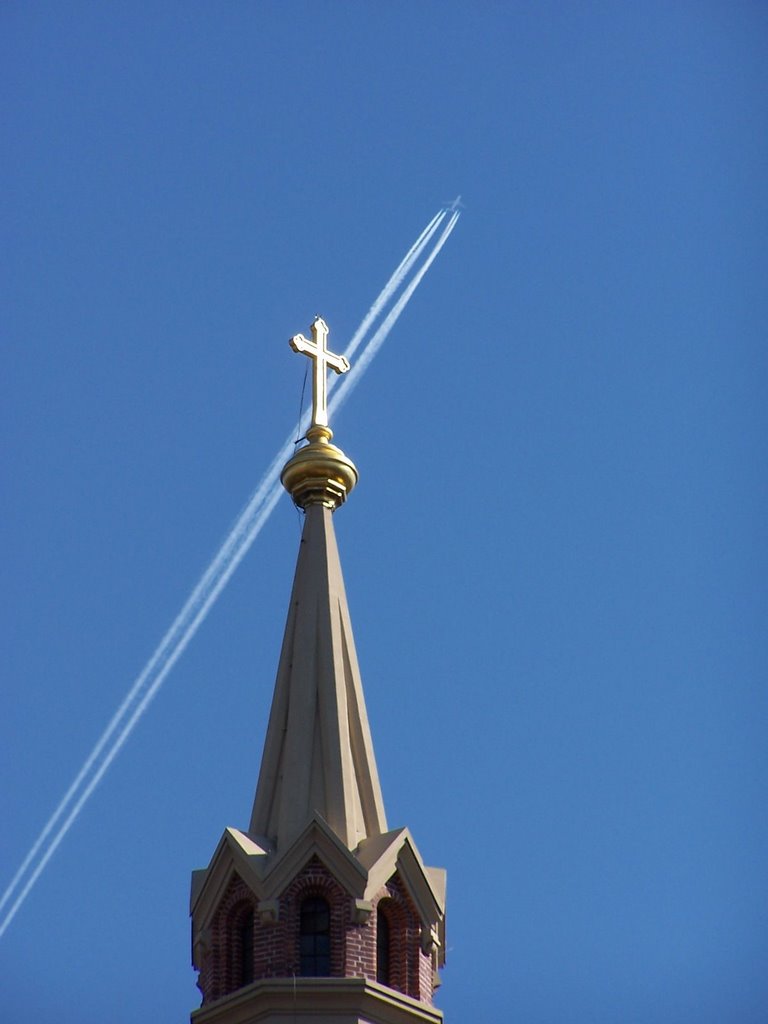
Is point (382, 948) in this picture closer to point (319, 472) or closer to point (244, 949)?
point (244, 949)

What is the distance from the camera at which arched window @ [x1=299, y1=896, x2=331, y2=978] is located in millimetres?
48156

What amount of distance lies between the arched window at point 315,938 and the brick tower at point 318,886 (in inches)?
0.9

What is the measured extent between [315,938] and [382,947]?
1246mm

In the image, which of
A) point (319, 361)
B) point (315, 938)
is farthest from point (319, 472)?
point (315, 938)

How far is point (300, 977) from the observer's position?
47688 millimetres

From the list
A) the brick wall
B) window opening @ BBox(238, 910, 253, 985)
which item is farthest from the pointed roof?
window opening @ BBox(238, 910, 253, 985)

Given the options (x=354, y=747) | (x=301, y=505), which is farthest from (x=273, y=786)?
(x=301, y=505)

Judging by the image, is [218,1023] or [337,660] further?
[337,660]

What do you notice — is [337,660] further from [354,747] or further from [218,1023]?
[218,1023]

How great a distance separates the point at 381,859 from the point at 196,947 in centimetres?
358

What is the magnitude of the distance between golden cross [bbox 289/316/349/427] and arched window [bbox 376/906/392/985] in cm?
1057

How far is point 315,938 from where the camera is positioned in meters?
48.6

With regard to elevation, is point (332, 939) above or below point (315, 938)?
below

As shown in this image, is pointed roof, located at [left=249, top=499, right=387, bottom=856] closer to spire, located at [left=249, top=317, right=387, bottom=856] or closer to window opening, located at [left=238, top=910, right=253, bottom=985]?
spire, located at [left=249, top=317, right=387, bottom=856]
